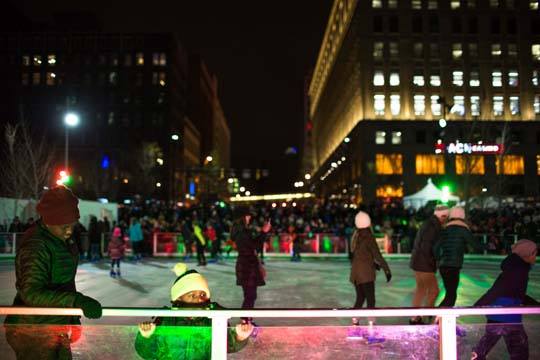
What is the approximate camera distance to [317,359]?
3.61 m

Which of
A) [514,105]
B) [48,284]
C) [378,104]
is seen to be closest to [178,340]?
[48,284]

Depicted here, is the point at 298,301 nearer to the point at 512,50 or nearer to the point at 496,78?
the point at 496,78

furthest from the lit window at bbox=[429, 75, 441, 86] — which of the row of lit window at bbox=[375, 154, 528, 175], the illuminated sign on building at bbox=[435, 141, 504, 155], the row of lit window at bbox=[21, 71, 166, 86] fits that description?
the row of lit window at bbox=[21, 71, 166, 86]

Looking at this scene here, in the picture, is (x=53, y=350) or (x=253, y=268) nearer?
(x=53, y=350)

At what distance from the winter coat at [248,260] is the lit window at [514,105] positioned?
5903 centimetres

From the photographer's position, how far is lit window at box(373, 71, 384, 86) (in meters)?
60.8

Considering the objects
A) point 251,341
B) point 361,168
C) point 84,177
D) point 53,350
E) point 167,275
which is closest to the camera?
point 53,350

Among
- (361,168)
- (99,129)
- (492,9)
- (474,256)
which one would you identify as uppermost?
(492,9)

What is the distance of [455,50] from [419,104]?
296 inches

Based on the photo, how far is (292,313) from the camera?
3.24 meters

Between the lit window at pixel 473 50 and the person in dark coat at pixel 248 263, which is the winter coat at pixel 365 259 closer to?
the person in dark coat at pixel 248 263

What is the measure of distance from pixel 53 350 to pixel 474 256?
21477 millimetres

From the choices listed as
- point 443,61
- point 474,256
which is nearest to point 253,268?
point 474,256

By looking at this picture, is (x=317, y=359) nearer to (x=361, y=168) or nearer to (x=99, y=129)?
(x=361, y=168)
